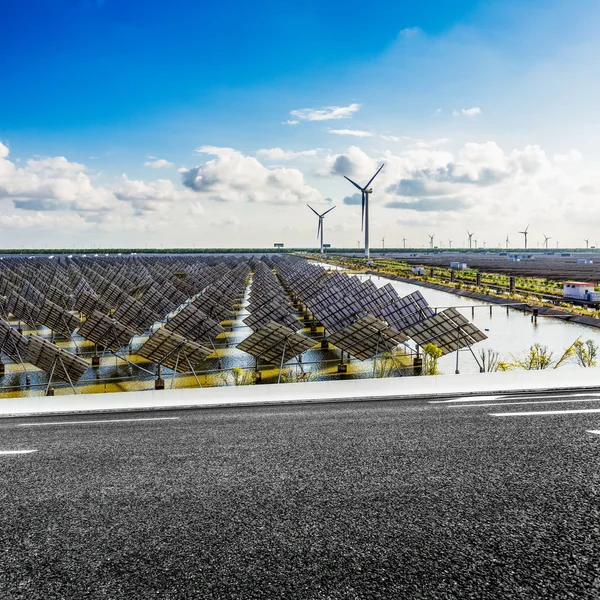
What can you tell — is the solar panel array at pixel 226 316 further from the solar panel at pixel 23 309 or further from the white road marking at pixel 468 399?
the white road marking at pixel 468 399

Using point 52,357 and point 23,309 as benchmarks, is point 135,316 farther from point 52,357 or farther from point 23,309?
point 52,357

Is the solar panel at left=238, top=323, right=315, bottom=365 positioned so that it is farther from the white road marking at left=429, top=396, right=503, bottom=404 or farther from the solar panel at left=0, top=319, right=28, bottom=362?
the white road marking at left=429, top=396, right=503, bottom=404

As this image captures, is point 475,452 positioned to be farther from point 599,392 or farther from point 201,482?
point 599,392

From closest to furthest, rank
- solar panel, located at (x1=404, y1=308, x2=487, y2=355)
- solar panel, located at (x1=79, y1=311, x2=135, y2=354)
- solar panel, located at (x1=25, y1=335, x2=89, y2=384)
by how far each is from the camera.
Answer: solar panel, located at (x1=25, y1=335, x2=89, y2=384), solar panel, located at (x1=404, y1=308, x2=487, y2=355), solar panel, located at (x1=79, y1=311, x2=135, y2=354)

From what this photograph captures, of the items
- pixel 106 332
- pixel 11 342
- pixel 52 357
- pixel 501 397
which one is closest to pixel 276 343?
pixel 52 357

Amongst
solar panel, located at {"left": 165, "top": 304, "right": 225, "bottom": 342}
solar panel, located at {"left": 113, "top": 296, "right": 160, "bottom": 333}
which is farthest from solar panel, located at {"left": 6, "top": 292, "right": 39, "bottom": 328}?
solar panel, located at {"left": 165, "top": 304, "right": 225, "bottom": 342}

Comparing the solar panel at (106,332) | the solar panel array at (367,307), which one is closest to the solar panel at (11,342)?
the solar panel at (106,332)
